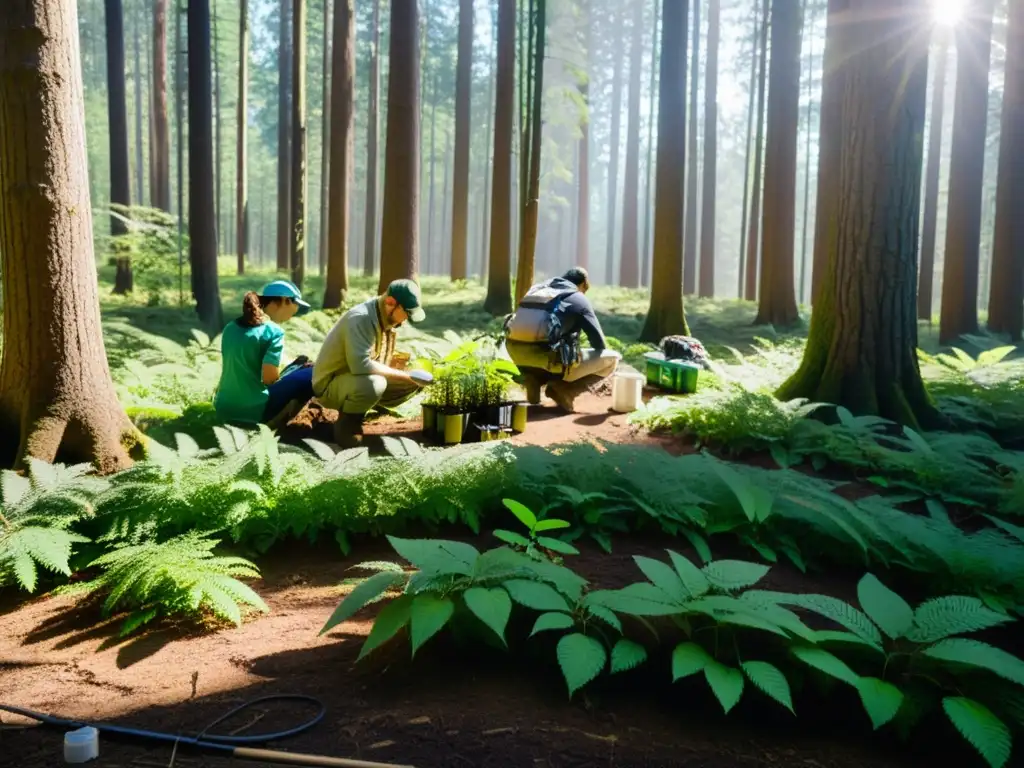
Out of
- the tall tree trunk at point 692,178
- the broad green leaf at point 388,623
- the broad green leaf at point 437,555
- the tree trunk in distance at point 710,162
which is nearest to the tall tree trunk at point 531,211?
the broad green leaf at point 437,555

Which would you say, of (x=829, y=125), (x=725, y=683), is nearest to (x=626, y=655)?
(x=725, y=683)

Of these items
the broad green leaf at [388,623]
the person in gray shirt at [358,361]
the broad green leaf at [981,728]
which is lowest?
the broad green leaf at [981,728]

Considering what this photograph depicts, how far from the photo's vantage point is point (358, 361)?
6.71 metres

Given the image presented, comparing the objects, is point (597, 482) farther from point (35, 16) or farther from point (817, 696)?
point (35, 16)

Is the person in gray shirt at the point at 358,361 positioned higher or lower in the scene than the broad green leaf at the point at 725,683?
higher

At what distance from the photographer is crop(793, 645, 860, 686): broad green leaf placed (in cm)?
264

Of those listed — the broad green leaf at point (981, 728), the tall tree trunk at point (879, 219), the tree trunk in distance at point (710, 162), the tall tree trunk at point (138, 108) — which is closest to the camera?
the broad green leaf at point (981, 728)

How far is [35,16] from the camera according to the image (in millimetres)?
4945

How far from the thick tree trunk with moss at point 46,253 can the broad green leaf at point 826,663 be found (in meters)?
4.60

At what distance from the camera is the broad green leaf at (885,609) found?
9.57 ft

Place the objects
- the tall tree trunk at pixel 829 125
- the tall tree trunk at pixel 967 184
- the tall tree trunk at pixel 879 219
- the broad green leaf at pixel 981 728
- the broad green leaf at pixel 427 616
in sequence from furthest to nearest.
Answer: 1. the tall tree trunk at pixel 967 184
2. the tall tree trunk at pixel 829 125
3. the tall tree trunk at pixel 879 219
4. the broad green leaf at pixel 427 616
5. the broad green leaf at pixel 981 728

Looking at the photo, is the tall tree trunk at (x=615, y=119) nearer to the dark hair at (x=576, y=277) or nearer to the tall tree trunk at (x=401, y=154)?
the tall tree trunk at (x=401, y=154)

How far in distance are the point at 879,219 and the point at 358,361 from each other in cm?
538

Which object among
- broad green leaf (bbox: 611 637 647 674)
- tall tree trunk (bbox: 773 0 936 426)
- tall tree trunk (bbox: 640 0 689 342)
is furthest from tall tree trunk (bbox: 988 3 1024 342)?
broad green leaf (bbox: 611 637 647 674)
